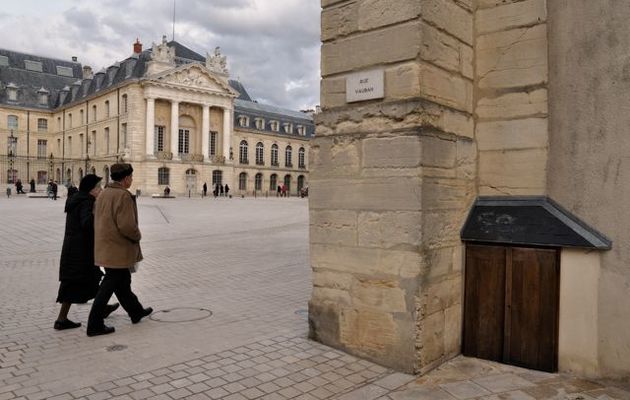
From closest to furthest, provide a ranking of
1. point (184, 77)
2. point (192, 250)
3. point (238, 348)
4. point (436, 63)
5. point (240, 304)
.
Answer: point (436, 63) < point (238, 348) < point (240, 304) < point (192, 250) < point (184, 77)

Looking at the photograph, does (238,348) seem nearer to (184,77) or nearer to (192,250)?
(192,250)

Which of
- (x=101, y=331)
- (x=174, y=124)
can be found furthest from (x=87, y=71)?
(x=101, y=331)

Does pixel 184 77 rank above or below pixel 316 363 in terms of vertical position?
above

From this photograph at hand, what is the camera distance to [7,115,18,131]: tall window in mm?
72562

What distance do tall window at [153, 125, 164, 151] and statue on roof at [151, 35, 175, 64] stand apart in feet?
25.6

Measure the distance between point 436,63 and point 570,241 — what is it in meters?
1.99

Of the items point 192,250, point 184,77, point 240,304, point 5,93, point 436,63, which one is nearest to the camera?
point 436,63

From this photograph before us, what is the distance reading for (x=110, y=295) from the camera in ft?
19.2

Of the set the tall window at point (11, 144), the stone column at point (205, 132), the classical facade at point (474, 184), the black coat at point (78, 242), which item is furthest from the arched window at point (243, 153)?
the classical facade at point (474, 184)

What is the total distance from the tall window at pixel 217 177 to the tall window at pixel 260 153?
37.0 ft

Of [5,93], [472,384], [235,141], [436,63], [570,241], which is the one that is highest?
[5,93]

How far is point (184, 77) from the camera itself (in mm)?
61812

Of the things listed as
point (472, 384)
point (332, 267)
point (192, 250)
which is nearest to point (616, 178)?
point (472, 384)

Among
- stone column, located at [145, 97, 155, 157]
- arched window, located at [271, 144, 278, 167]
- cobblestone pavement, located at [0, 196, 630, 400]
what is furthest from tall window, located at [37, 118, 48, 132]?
cobblestone pavement, located at [0, 196, 630, 400]
